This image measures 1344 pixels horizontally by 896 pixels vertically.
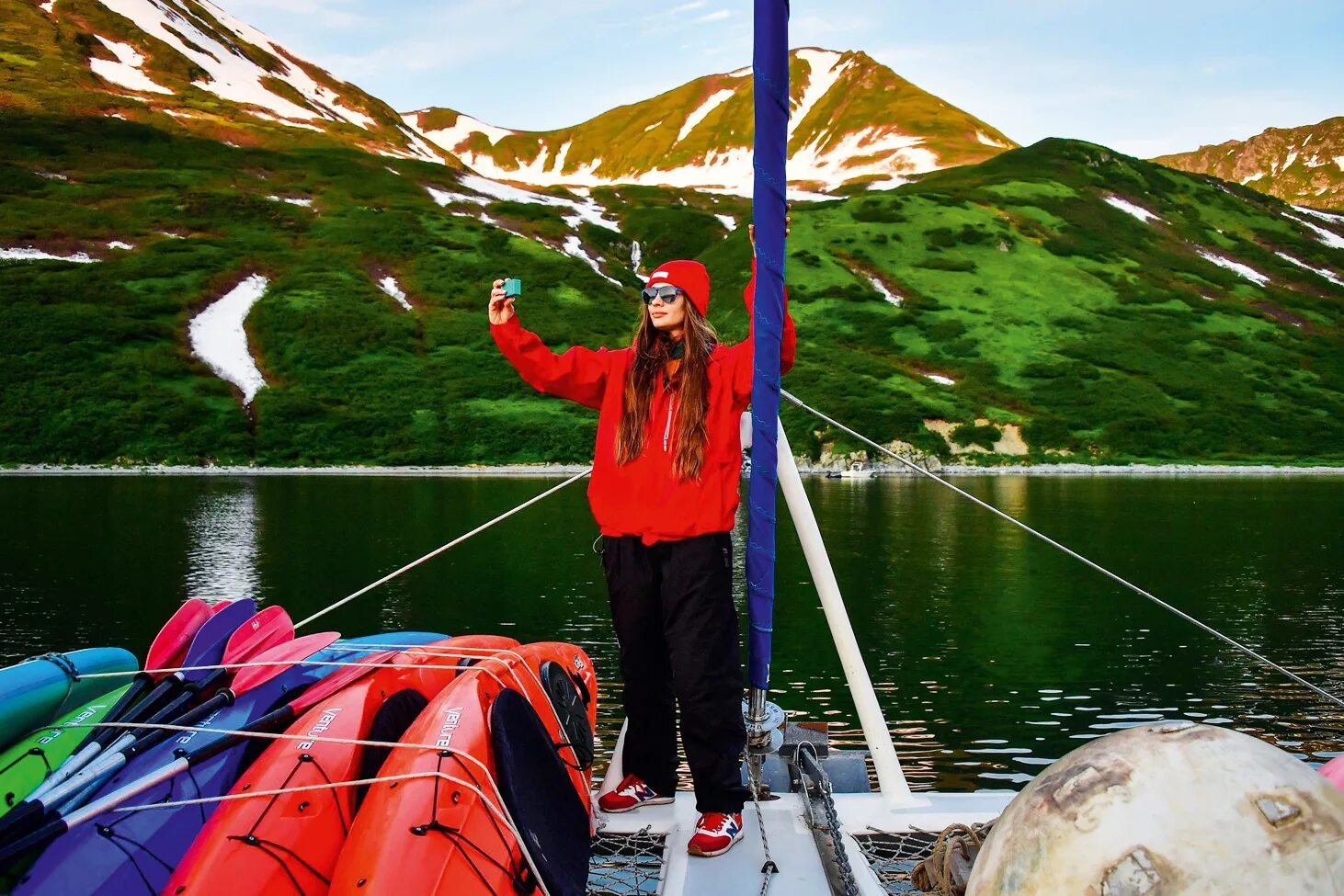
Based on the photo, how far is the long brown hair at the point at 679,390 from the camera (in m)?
4.66

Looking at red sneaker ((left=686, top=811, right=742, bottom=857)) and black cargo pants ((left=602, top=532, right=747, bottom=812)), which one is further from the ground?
black cargo pants ((left=602, top=532, right=747, bottom=812))

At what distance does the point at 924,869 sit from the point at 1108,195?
6447 inches

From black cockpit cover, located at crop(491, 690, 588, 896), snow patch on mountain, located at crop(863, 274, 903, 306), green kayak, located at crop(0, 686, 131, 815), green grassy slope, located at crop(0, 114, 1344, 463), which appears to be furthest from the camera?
snow patch on mountain, located at crop(863, 274, 903, 306)

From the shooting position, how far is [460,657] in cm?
Result: 599

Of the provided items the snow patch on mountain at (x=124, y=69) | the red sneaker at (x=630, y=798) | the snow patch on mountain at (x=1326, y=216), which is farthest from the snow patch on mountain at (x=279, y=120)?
the snow patch on mountain at (x=1326, y=216)

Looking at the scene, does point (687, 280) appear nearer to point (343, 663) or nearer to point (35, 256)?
point (343, 663)

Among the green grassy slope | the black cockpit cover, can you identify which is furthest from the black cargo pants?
the green grassy slope

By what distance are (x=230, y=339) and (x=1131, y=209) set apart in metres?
128

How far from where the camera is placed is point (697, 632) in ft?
14.9

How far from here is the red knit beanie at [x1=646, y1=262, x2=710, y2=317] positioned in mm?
4957

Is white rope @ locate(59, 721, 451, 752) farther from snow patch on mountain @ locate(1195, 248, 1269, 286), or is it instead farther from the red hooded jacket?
snow patch on mountain @ locate(1195, 248, 1269, 286)

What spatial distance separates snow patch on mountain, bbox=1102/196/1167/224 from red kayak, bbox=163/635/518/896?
157 meters

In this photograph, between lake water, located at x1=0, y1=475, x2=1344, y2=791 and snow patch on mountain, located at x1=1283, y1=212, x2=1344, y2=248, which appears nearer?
lake water, located at x1=0, y1=475, x2=1344, y2=791

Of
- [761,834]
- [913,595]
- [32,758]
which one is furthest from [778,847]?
[913,595]
